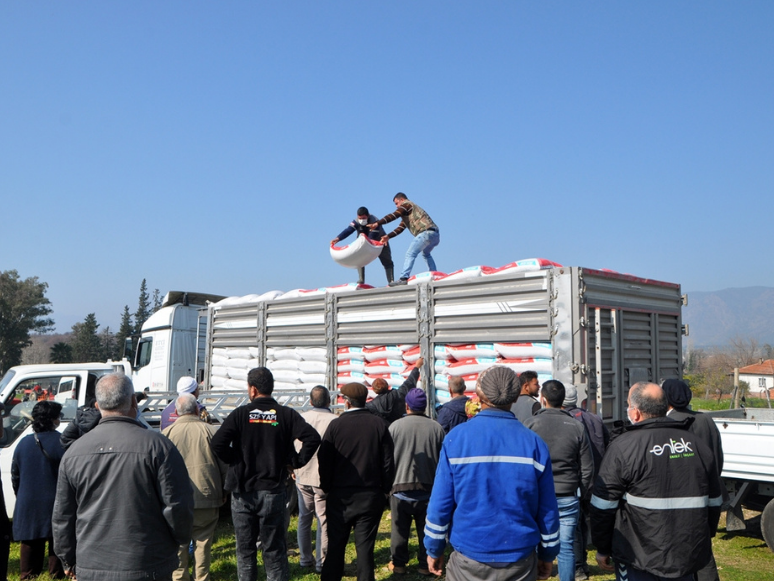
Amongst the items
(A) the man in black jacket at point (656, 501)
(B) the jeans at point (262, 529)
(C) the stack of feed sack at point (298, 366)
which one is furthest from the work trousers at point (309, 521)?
(C) the stack of feed sack at point (298, 366)

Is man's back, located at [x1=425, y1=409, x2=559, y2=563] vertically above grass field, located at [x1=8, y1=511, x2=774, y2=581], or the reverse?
man's back, located at [x1=425, y1=409, x2=559, y2=563]

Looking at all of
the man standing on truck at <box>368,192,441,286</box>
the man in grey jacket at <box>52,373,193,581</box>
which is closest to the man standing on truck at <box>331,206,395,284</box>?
the man standing on truck at <box>368,192,441,286</box>

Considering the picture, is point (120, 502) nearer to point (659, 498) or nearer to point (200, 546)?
point (200, 546)

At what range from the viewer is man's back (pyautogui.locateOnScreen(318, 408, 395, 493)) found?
5068 millimetres

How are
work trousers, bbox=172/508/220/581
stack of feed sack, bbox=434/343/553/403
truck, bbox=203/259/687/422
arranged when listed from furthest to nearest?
stack of feed sack, bbox=434/343/553/403 → truck, bbox=203/259/687/422 → work trousers, bbox=172/508/220/581

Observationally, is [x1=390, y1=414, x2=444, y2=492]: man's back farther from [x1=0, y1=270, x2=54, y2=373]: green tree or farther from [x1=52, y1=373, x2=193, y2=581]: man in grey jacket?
[x1=0, y1=270, x2=54, y2=373]: green tree

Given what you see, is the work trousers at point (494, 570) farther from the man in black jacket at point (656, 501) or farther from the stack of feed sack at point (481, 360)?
the stack of feed sack at point (481, 360)

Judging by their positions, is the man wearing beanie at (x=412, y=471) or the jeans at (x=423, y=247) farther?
the jeans at (x=423, y=247)

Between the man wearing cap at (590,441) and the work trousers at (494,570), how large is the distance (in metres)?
2.38

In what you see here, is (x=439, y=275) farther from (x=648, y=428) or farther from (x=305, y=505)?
(x=648, y=428)

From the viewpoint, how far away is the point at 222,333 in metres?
12.2

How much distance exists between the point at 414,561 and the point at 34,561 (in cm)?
360

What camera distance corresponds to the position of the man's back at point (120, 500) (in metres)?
3.41

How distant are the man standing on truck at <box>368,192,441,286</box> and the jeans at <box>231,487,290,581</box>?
4596 mm
